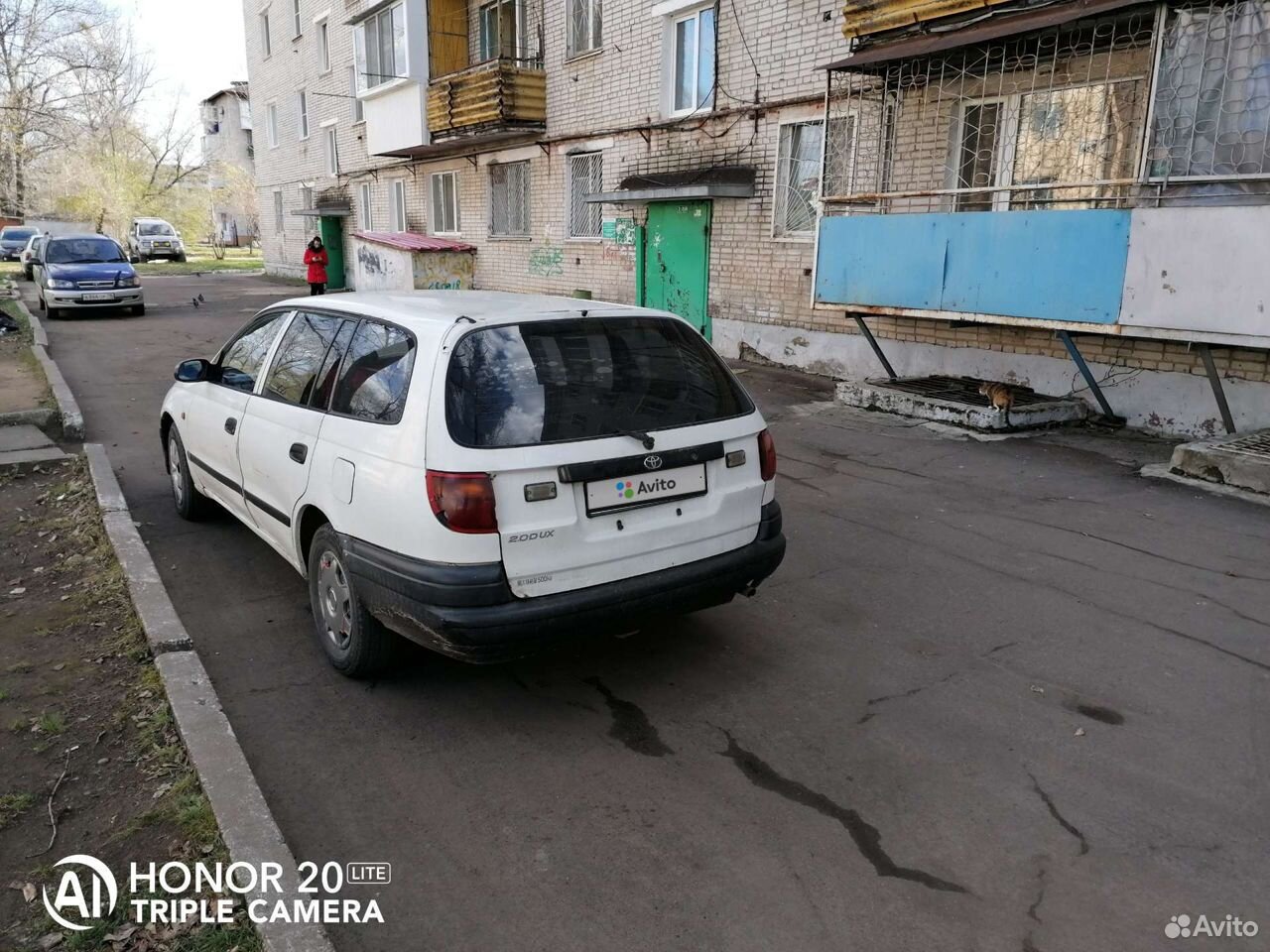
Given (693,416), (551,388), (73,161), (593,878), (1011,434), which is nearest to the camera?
(593,878)

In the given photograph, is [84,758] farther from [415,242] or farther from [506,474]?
[415,242]

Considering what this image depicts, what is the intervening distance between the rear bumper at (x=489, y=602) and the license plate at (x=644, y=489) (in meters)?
0.29

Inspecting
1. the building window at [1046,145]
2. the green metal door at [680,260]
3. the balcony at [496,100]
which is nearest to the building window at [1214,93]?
the building window at [1046,145]

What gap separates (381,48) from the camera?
20.2 metres

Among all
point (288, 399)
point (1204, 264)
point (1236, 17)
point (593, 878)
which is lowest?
point (593, 878)

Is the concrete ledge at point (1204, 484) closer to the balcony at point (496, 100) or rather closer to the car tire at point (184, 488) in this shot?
the car tire at point (184, 488)

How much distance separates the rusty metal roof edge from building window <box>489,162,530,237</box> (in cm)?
899

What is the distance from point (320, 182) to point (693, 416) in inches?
1050

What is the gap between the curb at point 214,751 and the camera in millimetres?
2494

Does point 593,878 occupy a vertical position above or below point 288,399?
below

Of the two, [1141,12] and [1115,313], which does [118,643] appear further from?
[1141,12]

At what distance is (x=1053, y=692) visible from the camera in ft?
12.6

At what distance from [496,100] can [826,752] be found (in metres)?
15.3

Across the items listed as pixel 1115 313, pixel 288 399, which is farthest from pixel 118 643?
pixel 1115 313
